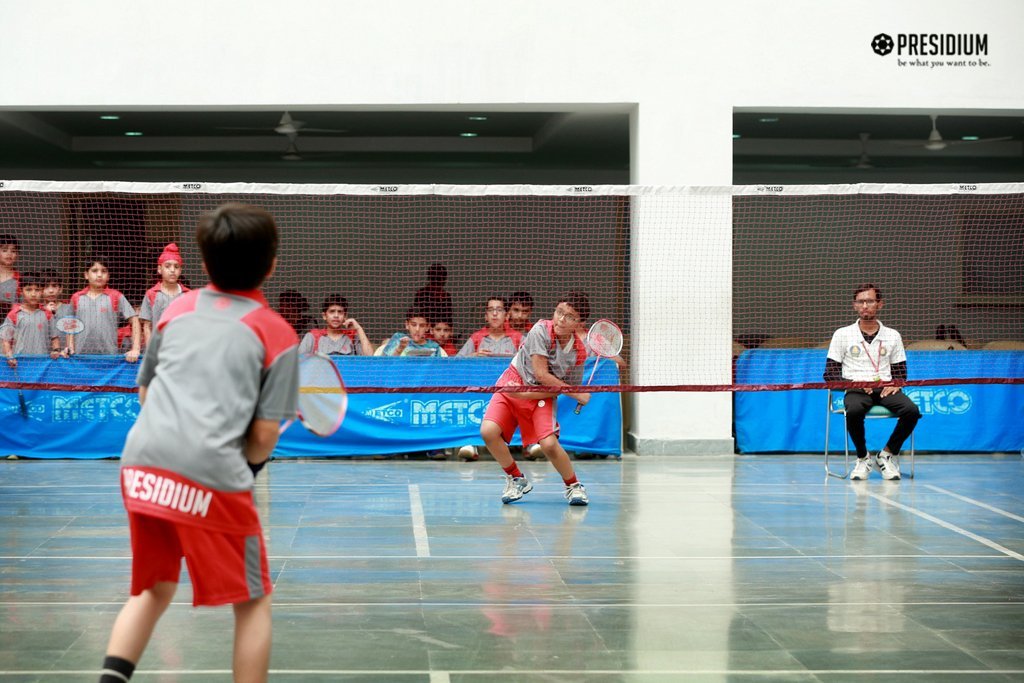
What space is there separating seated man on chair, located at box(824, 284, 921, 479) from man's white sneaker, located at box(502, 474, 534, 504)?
350 cm

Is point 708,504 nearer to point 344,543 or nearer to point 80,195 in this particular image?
point 344,543

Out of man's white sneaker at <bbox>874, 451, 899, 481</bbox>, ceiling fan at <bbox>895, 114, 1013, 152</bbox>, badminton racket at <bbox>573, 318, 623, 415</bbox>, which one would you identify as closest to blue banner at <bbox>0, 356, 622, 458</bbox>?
badminton racket at <bbox>573, 318, 623, 415</bbox>

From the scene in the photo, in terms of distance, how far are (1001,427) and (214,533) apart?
39.0 ft

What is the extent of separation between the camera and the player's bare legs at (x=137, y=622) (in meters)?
3.77

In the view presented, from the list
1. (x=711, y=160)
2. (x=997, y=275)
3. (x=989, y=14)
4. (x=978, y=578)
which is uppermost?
(x=989, y=14)

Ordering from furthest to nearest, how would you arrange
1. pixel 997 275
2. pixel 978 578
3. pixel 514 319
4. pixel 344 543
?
pixel 997 275 < pixel 514 319 < pixel 344 543 < pixel 978 578

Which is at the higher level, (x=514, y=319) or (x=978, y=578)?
(x=514, y=319)

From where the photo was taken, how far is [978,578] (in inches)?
280

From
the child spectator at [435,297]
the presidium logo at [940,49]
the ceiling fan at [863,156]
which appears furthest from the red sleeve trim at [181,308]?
the ceiling fan at [863,156]

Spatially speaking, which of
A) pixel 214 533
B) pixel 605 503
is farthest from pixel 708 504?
pixel 214 533

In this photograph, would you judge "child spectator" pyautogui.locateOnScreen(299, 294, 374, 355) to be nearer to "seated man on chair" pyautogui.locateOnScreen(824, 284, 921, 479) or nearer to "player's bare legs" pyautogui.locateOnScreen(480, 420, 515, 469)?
"player's bare legs" pyautogui.locateOnScreen(480, 420, 515, 469)

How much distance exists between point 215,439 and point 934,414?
1151 centimetres

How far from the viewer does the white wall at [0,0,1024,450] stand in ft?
42.7

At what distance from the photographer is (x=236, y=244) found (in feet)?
12.2
